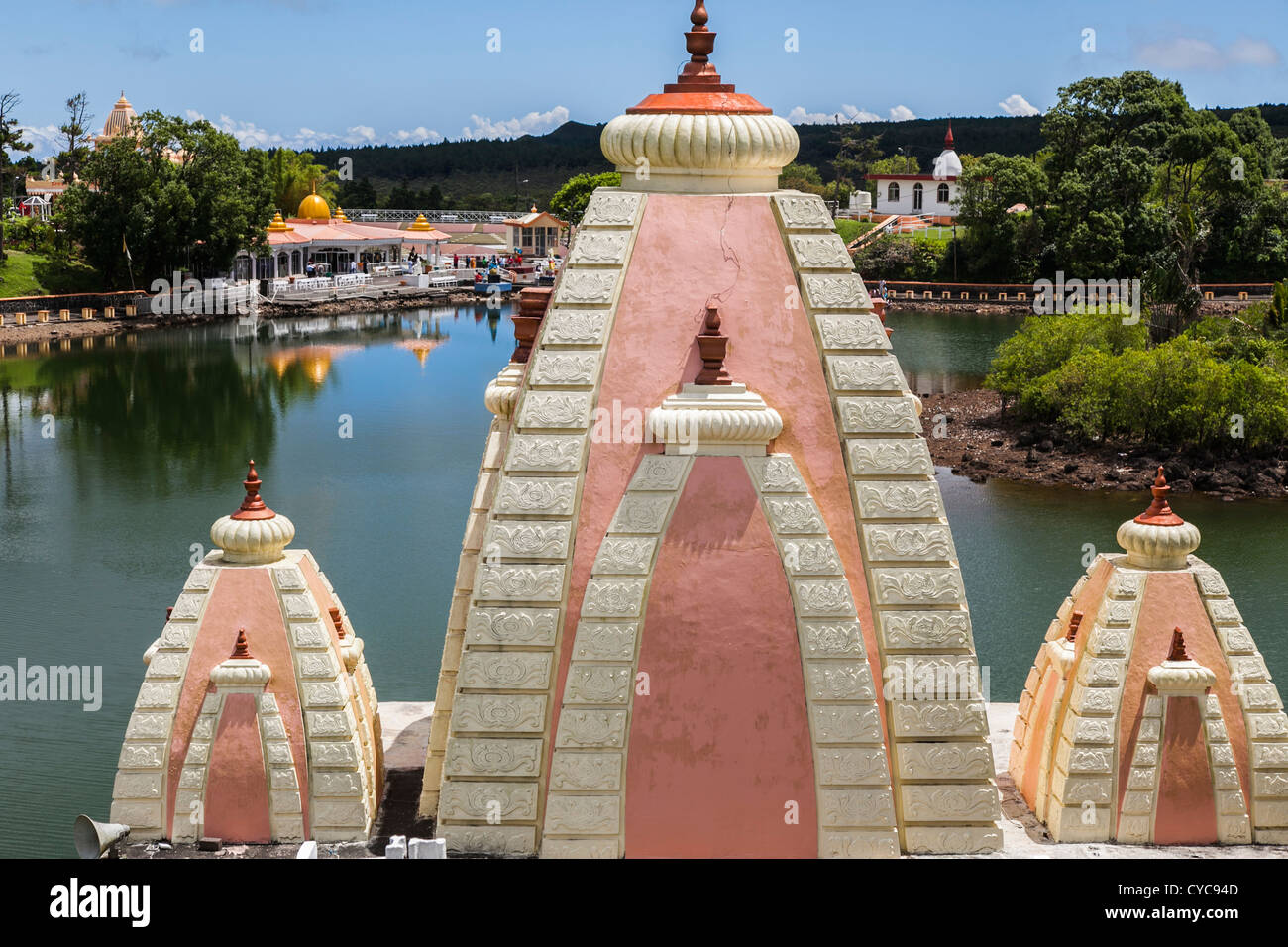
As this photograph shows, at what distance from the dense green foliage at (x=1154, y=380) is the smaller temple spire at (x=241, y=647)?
108 feet

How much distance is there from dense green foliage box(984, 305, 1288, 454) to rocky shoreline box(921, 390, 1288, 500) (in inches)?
23.7

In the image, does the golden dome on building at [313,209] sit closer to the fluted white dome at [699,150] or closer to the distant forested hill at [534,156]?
the distant forested hill at [534,156]

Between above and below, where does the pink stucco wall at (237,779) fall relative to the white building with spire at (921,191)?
below

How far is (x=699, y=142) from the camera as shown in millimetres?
11516

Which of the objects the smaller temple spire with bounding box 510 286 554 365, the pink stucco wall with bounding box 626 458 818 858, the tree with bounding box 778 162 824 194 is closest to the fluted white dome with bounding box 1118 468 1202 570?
the pink stucco wall with bounding box 626 458 818 858

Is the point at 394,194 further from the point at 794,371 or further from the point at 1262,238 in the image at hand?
the point at 794,371

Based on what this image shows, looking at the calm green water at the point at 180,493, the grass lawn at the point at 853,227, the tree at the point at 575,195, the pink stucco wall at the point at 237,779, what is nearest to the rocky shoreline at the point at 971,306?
the grass lawn at the point at 853,227

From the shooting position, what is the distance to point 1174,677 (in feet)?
41.0

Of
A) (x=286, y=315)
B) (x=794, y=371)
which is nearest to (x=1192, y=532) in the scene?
(x=794, y=371)

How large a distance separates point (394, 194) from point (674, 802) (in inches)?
4566

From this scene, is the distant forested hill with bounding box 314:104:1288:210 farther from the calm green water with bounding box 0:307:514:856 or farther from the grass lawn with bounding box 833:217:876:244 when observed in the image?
the calm green water with bounding box 0:307:514:856

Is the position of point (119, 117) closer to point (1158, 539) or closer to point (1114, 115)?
point (1114, 115)

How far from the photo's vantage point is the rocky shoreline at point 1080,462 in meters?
39.0

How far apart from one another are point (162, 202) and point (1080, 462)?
142 ft
